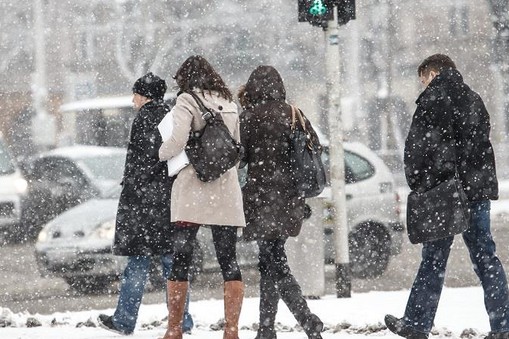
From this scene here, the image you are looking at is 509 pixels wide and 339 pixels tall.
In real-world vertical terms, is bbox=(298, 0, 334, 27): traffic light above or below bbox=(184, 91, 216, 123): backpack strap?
above

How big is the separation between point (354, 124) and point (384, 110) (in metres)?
2.75

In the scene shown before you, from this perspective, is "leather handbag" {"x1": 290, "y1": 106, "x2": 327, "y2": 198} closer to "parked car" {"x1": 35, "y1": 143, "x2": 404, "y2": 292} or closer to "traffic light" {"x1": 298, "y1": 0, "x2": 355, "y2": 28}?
"traffic light" {"x1": 298, "y1": 0, "x2": 355, "y2": 28}

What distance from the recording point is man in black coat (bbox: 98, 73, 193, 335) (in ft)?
26.8

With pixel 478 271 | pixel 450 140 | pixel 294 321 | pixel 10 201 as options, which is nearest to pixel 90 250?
pixel 294 321

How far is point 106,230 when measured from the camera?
40.5 feet

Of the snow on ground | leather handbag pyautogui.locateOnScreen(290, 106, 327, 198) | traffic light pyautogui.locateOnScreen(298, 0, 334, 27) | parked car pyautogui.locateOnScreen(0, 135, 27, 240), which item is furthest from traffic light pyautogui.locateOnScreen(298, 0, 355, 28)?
parked car pyautogui.locateOnScreen(0, 135, 27, 240)

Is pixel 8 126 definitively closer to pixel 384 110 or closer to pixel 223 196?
pixel 384 110

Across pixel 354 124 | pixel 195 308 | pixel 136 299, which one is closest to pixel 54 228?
pixel 195 308

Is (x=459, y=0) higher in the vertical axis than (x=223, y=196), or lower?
higher

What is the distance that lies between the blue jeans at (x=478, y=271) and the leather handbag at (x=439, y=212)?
0.40 feet

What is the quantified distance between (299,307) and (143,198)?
4.58ft

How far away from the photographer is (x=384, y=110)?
43656 millimetres

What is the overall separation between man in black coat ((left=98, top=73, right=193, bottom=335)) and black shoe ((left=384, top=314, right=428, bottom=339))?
1652 millimetres

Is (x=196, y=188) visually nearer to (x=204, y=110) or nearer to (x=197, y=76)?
(x=204, y=110)
